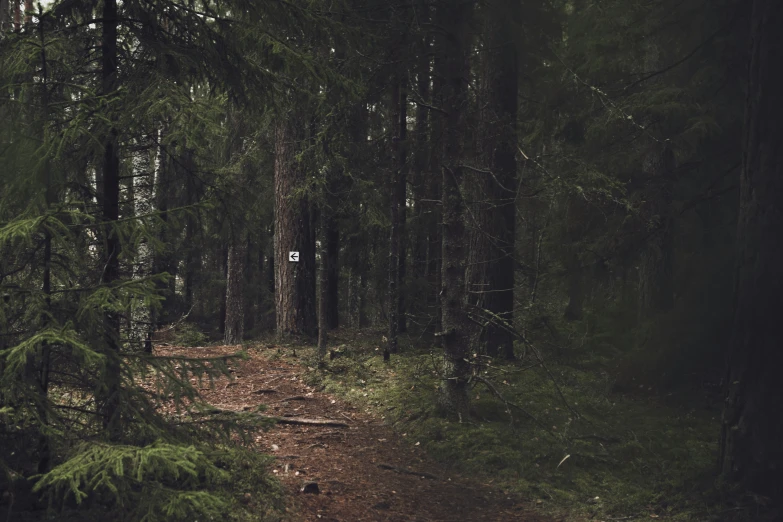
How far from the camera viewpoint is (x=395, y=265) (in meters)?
13.7

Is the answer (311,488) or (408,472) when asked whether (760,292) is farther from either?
(311,488)

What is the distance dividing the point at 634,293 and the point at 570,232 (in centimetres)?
847

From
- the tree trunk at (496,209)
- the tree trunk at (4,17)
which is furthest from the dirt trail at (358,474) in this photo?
the tree trunk at (4,17)

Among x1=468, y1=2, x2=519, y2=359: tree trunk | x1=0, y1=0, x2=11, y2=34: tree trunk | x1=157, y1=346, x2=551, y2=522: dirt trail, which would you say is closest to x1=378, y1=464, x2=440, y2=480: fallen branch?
x1=157, y1=346, x2=551, y2=522: dirt trail

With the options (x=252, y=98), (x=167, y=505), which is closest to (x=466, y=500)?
(x=167, y=505)

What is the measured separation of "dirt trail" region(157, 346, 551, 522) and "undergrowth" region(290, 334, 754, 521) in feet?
1.15

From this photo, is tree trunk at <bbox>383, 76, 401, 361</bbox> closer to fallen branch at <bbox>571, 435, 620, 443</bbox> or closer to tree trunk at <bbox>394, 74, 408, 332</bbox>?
tree trunk at <bbox>394, 74, 408, 332</bbox>

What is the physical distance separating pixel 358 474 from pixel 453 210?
3.82 metres

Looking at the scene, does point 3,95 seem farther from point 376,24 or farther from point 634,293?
point 634,293

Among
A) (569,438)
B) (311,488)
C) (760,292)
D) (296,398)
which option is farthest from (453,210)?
(296,398)

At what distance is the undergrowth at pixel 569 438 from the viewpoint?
723cm

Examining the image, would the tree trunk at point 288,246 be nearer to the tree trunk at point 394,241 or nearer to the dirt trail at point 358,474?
the tree trunk at point 394,241

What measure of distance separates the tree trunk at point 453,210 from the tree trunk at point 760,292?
11.3ft

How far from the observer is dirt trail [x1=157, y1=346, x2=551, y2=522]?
673 cm
